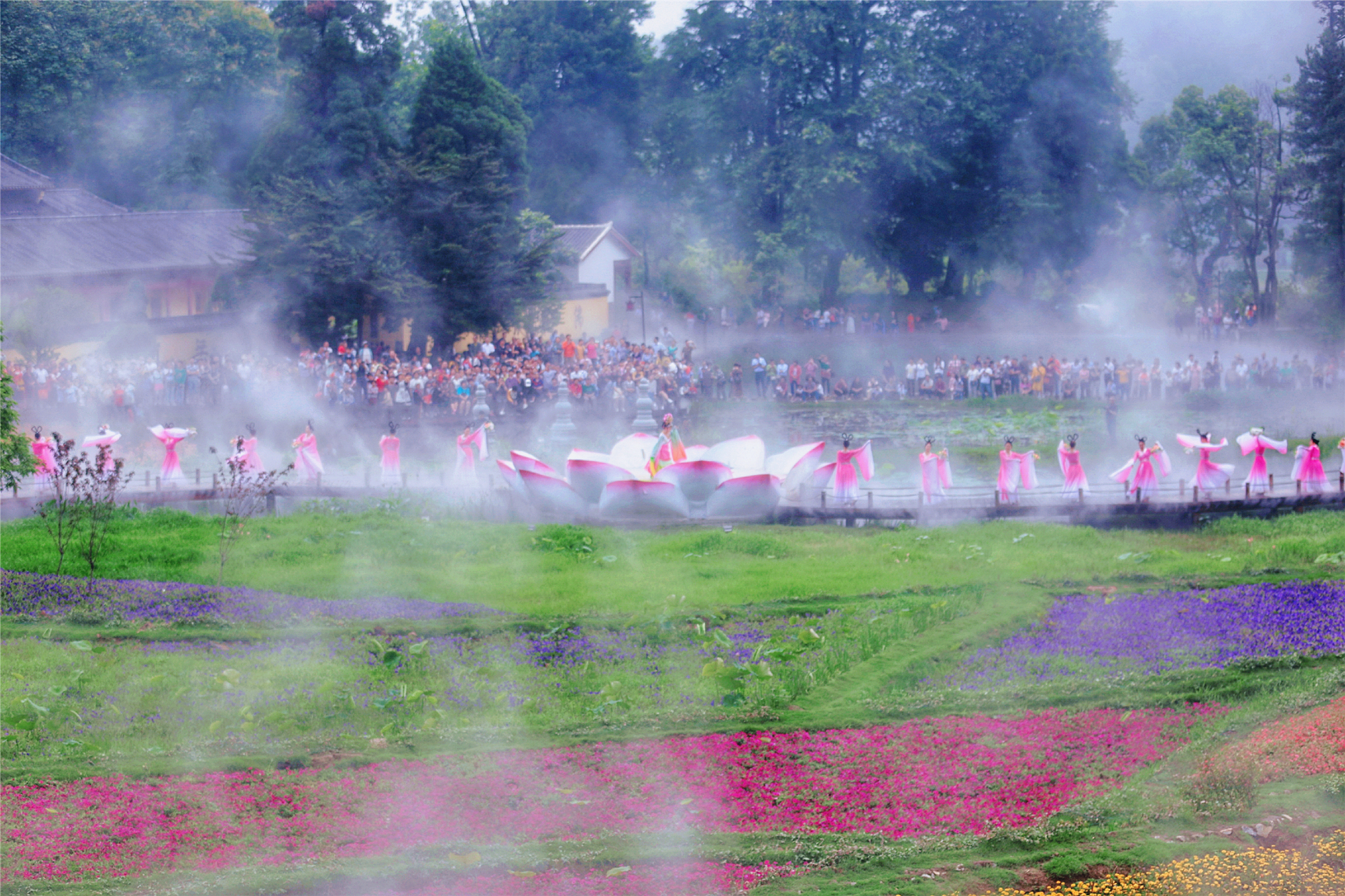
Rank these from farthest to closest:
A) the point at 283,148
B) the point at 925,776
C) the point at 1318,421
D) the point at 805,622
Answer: the point at 283,148 < the point at 1318,421 < the point at 805,622 < the point at 925,776

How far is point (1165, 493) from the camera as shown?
65.1 feet

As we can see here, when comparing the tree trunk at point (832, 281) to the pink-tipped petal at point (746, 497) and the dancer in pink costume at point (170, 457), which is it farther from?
the dancer in pink costume at point (170, 457)

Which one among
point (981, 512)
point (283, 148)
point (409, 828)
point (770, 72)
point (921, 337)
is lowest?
point (409, 828)

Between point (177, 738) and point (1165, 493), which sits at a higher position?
point (1165, 493)

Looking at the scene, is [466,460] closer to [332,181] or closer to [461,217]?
[461,217]

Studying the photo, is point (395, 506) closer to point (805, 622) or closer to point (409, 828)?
point (805, 622)

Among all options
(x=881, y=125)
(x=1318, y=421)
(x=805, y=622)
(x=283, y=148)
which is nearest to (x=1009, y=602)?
(x=805, y=622)

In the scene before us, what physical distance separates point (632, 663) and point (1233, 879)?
6.31m

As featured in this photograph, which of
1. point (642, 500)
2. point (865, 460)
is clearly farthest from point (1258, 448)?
point (642, 500)

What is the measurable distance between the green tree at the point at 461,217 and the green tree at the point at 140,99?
8.97 meters

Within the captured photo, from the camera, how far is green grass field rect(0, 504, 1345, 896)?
25.5 ft

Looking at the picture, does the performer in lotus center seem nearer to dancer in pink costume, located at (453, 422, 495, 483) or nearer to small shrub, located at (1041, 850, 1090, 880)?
dancer in pink costume, located at (453, 422, 495, 483)

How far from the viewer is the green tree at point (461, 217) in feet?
114

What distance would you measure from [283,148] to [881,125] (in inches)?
818
